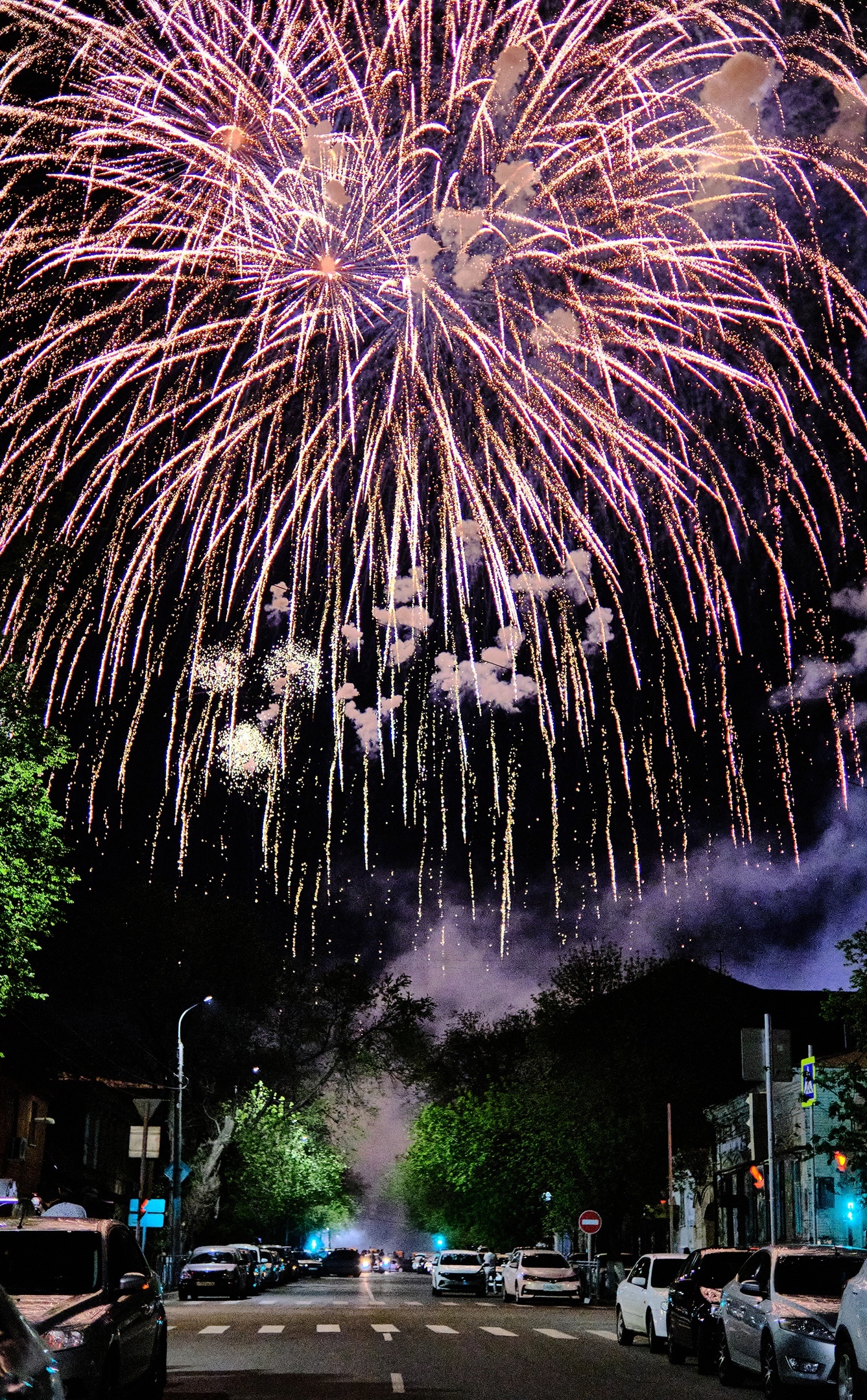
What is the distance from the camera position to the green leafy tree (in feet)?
207

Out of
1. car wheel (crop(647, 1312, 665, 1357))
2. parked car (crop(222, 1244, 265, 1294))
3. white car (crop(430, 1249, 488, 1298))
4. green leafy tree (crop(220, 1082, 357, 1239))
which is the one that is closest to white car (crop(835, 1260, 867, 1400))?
car wheel (crop(647, 1312, 665, 1357))

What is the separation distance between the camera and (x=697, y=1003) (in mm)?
56000

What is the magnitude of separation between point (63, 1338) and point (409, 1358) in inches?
399

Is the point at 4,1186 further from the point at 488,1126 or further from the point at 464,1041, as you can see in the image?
the point at 464,1041

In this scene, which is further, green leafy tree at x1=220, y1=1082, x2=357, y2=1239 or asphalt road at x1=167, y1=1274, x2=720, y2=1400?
green leafy tree at x1=220, y1=1082, x2=357, y2=1239

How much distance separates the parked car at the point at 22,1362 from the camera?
5551mm

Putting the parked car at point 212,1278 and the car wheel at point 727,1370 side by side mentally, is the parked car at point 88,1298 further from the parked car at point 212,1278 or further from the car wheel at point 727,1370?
the parked car at point 212,1278

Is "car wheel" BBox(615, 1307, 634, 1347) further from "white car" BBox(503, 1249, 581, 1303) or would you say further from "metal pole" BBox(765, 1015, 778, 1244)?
"white car" BBox(503, 1249, 581, 1303)

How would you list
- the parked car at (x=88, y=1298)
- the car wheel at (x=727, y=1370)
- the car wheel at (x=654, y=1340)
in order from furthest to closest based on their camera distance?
the car wheel at (x=654, y=1340) < the car wheel at (x=727, y=1370) < the parked car at (x=88, y=1298)

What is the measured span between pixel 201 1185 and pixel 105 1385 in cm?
5046

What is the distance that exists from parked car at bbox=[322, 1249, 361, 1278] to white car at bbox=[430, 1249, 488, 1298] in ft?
133

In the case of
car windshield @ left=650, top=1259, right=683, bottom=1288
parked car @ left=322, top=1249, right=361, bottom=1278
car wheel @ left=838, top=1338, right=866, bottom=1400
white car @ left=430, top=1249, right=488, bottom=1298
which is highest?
car windshield @ left=650, top=1259, right=683, bottom=1288

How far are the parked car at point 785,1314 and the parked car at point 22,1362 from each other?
1036 cm

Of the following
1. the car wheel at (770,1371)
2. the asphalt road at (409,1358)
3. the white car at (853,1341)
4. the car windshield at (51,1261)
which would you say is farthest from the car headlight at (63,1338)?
the car wheel at (770,1371)
